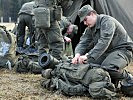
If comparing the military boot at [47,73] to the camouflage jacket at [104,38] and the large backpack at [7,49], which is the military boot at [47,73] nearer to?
the camouflage jacket at [104,38]

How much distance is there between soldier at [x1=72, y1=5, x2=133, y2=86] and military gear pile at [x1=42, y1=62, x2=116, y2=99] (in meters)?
0.12

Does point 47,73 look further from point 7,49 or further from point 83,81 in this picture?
point 7,49

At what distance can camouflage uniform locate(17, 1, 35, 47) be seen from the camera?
7.39 m

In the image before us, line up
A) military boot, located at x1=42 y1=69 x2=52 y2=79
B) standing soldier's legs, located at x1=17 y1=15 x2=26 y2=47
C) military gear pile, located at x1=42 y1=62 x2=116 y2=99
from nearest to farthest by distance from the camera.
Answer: military gear pile, located at x1=42 y1=62 x2=116 y2=99
military boot, located at x1=42 y1=69 x2=52 y2=79
standing soldier's legs, located at x1=17 y1=15 x2=26 y2=47

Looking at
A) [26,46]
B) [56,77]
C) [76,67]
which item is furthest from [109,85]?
[26,46]

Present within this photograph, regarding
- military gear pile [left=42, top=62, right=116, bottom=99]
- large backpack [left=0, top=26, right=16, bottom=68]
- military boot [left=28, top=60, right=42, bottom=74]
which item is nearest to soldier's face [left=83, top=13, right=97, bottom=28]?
military gear pile [left=42, top=62, right=116, bottom=99]

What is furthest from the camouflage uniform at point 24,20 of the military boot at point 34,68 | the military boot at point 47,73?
the military boot at point 47,73

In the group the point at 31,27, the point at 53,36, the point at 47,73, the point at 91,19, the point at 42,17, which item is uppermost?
the point at 91,19

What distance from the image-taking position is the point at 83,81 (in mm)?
4250

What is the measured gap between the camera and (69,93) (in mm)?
4246

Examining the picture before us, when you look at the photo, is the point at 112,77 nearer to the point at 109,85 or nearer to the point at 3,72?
the point at 109,85

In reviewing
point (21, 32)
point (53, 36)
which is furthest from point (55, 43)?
point (21, 32)

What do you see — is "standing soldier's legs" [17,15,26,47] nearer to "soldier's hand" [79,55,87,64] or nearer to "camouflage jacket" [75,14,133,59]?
"camouflage jacket" [75,14,133,59]

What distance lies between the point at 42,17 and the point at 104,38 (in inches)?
59.9
